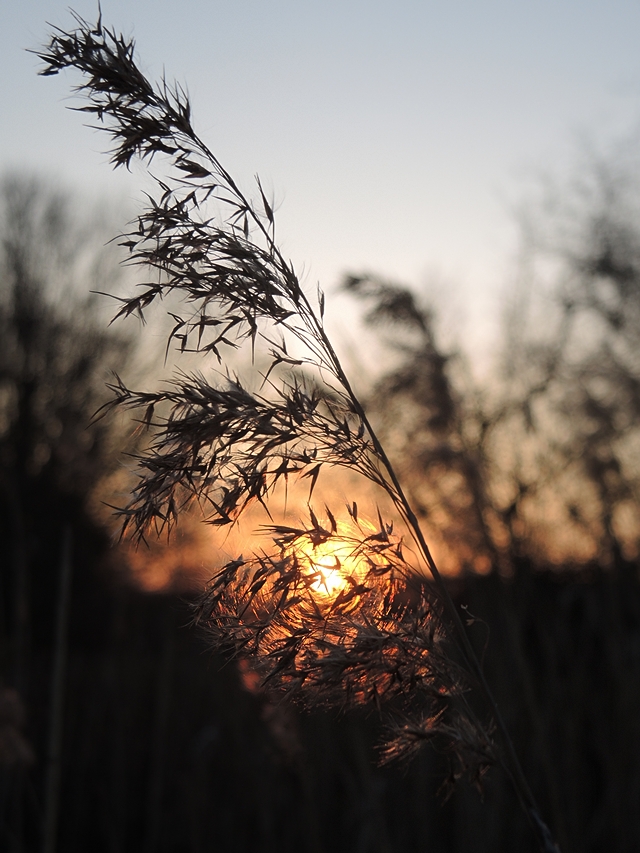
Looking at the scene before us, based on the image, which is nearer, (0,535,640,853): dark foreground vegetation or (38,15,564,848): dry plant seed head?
(38,15,564,848): dry plant seed head

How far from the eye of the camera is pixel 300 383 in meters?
1.31

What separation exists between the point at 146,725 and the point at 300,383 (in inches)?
241

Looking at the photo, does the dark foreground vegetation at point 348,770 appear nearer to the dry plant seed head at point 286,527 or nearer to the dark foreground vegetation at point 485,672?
the dark foreground vegetation at point 485,672

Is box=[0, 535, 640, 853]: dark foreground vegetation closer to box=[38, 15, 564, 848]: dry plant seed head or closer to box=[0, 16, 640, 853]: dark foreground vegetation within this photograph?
box=[0, 16, 640, 853]: dark foreground vegetation

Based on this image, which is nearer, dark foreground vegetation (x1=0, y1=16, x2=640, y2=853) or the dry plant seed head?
the dry plant seed head

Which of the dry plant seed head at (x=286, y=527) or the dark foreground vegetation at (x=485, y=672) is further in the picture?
the dark foreground vegetation at (x=485, y=672)

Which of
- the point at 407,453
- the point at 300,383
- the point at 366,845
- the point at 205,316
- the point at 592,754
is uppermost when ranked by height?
the point at 407,453

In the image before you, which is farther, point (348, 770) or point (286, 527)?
point (348, 770)

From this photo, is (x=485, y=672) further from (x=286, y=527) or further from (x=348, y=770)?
(x=286, y=527)

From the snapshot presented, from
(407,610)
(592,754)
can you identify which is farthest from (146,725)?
(407,610)

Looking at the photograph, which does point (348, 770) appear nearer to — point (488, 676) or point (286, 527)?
point (488, 676)

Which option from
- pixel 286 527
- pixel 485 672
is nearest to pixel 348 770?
pixel 485 672

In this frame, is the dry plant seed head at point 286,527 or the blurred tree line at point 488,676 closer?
the dry plant seed head at point 286,527

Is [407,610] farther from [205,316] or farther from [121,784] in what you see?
[121,784]
